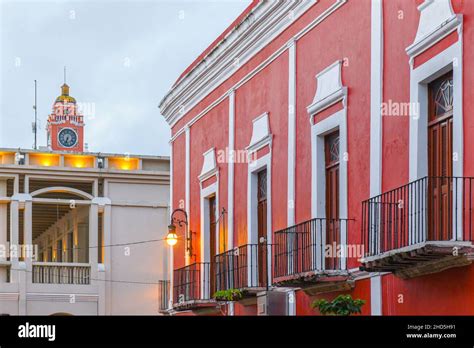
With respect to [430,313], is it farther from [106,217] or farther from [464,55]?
[106,217]

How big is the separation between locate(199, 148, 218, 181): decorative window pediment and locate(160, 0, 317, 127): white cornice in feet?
3.64

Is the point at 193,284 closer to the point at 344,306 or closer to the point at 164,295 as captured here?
the point at 164,295

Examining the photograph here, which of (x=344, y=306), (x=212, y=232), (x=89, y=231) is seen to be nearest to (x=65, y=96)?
(x=89, y=231)

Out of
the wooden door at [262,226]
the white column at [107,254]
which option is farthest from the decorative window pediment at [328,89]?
the white column at [107,254]

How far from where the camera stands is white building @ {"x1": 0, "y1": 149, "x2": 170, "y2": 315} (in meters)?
31.4

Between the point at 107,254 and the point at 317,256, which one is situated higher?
the point at 107,254

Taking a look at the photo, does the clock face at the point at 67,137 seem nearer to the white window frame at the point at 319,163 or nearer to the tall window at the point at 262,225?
the tall window at the point at 262,225

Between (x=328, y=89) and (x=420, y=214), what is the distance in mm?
3679

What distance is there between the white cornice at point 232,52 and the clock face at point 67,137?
39766 millimetres

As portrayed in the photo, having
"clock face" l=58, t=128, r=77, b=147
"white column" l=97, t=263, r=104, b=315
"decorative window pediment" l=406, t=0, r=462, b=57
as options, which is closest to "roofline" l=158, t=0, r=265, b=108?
"decorative window pediment" l=406, t=0, r=462, b=57

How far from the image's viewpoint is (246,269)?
18.6 metres

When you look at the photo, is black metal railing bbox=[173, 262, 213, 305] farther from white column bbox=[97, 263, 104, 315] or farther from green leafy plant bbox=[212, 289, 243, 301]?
white column bbox=[97, 263, 104, 315]

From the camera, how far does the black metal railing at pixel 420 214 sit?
11.9 meters
